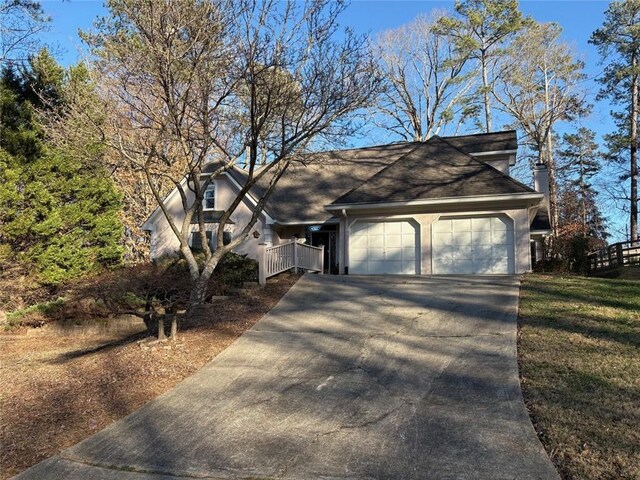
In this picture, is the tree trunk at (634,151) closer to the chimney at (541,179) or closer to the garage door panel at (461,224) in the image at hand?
the chimney at (541,179)

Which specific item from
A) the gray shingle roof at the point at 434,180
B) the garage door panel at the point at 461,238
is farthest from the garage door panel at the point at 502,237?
the gray shingle roof at the point at 434,180

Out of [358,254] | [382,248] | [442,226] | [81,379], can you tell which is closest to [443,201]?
[442,226]

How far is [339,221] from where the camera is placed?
17047mm

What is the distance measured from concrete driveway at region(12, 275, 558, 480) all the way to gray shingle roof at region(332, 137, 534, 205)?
7.23 m

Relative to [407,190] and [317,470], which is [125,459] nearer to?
[317,470]

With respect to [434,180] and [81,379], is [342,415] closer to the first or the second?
[81,379]

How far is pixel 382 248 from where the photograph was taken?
16.3 meters

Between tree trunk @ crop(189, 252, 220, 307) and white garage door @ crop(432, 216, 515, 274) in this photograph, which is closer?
tree trunk @ crop(189, 252, 220, 307)

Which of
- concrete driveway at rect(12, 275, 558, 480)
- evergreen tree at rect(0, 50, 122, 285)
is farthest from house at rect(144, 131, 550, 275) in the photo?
concrete driveway at rect(12, 275, 558, 480)

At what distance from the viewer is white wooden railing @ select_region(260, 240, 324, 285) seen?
43.6 ft

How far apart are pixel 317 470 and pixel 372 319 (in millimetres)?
5541

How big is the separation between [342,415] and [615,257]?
2019cm

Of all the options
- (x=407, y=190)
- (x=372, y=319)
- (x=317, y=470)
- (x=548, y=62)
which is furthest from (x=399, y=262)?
(x=548, y=62)

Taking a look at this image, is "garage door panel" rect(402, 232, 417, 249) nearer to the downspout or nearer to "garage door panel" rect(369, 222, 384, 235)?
"garage door panel" rect(369, 222, 384, 235)
